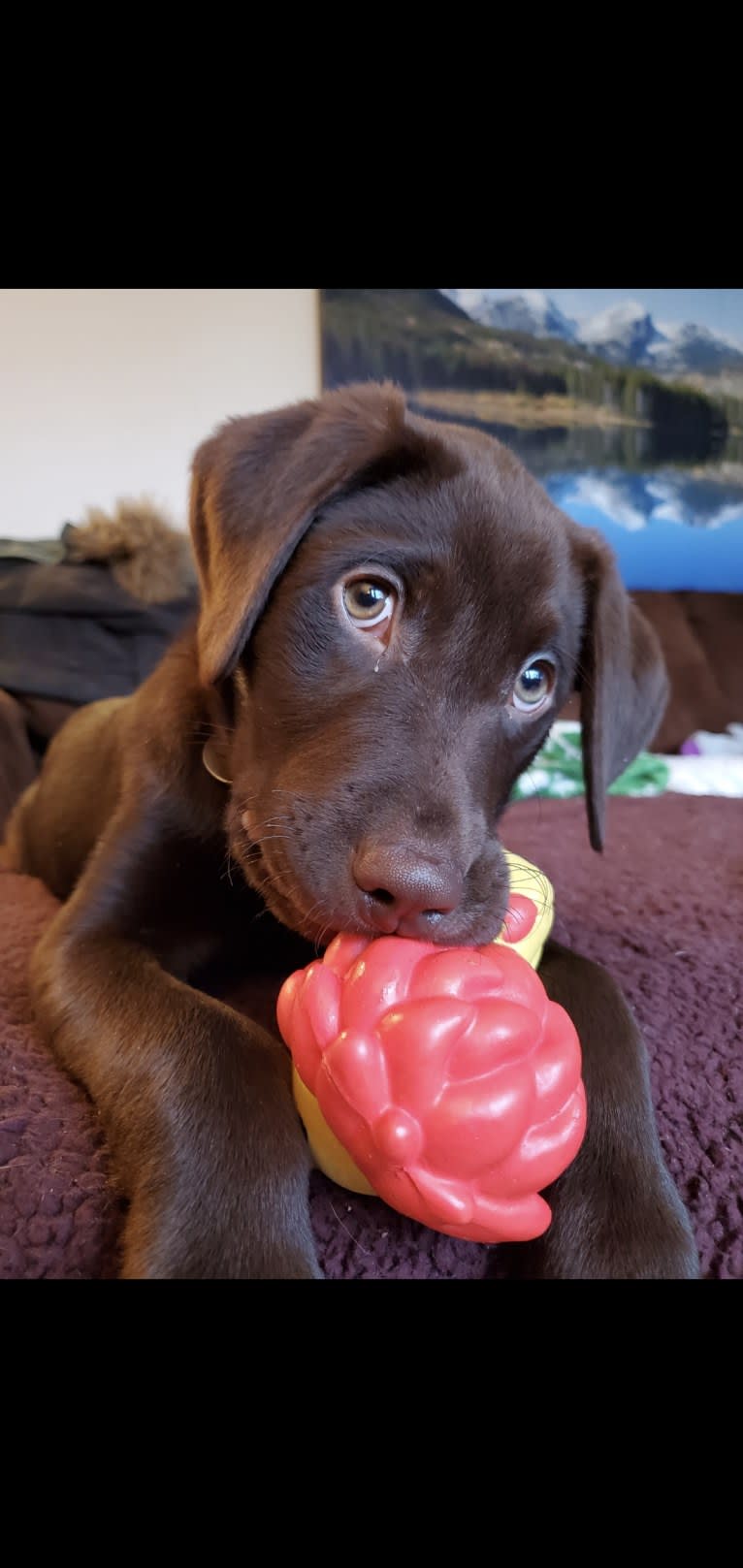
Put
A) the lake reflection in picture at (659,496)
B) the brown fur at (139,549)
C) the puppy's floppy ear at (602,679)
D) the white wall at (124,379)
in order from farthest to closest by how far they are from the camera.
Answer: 1. the lake reflection in picture at (659,496)
2. the white wall at (124,379)
3. the brown fur at (139,549)
4. the puppy's floppy ear at (602,679)

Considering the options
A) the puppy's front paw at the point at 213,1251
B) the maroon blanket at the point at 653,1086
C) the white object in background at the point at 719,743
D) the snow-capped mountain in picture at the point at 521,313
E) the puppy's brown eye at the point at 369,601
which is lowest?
the white object in background at the point at 719,743

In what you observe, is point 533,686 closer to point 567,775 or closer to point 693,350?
point 567,775

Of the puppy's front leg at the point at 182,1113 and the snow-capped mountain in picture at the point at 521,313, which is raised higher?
the snow-capped mountain in picture at the point at 521,313

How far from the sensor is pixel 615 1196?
1195 mm

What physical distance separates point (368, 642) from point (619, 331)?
429cm

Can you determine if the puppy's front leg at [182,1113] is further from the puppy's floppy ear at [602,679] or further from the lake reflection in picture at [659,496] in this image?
the lake reflection in picture at [659,496]

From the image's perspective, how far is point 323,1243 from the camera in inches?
46.0

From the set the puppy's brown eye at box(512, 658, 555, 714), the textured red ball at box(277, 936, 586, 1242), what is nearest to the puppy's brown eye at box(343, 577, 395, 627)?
the puppy's brown eye at box(512, 658, 555, 714)

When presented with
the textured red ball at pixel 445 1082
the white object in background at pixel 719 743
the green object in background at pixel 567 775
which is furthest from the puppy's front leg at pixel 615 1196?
the white object in background at pixel 719 743

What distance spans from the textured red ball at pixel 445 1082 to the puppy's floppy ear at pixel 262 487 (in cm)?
61

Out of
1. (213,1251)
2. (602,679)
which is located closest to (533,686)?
(602,679)

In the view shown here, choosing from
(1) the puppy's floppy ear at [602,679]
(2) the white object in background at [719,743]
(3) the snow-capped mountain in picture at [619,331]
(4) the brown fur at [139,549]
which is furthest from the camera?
(3) the snow-capped mountain in picture at [619,331]

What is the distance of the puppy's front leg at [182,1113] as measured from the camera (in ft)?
3.48
